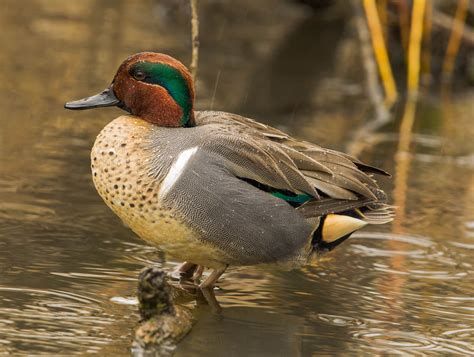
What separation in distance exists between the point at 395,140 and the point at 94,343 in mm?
5085

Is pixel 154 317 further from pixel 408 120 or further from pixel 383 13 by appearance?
pixel 383 13

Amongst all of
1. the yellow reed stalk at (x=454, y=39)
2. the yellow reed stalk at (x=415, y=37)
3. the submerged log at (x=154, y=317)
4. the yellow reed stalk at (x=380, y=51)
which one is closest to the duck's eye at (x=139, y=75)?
the submerged log at (x=154, y=317)

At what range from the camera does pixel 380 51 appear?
10109mm

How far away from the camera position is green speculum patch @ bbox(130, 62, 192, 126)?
17.0 feet

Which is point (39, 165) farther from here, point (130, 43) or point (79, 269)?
point (130, 43)

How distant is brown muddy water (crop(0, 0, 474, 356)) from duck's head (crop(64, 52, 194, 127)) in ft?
2.68

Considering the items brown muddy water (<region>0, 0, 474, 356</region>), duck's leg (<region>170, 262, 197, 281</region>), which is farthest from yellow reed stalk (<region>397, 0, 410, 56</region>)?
duck's leg (<region>170, 262, 197, 281</region>)

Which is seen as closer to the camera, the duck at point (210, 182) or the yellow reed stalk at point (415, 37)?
the duck at point (210, 182)

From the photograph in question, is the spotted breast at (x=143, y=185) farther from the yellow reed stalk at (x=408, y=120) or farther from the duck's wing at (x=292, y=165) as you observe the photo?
the yellow reed stalk at (x=408, y=120)

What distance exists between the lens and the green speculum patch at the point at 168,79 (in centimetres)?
519

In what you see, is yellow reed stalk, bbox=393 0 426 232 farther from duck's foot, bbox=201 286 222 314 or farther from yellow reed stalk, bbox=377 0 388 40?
duck's foot, bbox=201 286 222 314

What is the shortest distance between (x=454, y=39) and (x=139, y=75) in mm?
6892

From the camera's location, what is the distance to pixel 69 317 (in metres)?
4.71

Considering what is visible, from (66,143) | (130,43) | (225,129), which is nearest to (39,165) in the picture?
(66,143)
